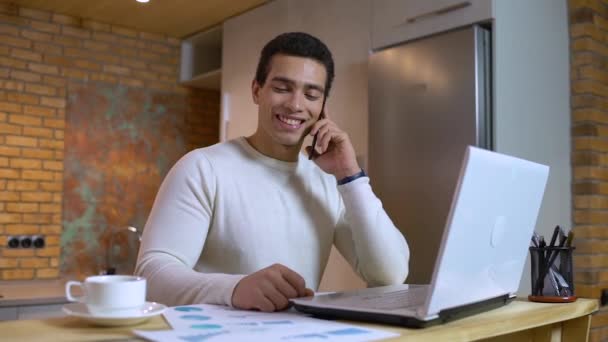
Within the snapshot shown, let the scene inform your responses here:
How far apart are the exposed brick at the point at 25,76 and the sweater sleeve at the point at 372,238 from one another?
314cm

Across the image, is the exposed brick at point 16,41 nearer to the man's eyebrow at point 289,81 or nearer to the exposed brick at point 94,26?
the exposed brick at point 94,26

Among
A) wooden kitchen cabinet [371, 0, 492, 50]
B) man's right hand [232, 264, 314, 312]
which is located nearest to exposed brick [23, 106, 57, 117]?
wooden kitchen cabinet [371, 0, 492, 50]

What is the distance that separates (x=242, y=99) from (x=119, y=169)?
108cm

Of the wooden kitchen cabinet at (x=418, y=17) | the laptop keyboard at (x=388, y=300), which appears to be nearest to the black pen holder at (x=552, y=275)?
the laptop keyboard at (x=388, y=300)

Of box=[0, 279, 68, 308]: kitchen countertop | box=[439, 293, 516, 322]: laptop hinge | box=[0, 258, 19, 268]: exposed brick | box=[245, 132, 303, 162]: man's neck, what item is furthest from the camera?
box=[0, 258, 19, 268]: exposed brick

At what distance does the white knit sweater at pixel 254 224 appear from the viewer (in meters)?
1.38

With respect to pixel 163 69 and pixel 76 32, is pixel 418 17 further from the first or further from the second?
pixel 76 32

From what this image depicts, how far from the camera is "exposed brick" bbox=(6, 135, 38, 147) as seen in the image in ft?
12.9

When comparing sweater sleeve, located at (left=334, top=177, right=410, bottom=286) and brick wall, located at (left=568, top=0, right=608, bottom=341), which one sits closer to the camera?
sweater sleeve, located at (left=334, top=177, right=410, bottom=286)

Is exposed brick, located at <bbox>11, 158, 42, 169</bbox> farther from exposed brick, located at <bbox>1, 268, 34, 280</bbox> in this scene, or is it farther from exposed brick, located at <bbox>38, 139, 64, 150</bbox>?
exposed brick, located at <bbox>1, 268, 34, 280</bbox>

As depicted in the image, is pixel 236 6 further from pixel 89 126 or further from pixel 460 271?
pixel 460 271

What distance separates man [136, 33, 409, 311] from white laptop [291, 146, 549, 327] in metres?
0.37

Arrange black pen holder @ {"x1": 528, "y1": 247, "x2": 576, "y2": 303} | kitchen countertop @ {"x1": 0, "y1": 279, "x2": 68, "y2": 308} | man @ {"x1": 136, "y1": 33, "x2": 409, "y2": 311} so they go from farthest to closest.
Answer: kitchen countertop @ {"x1": 0, "y1": 279, "x2": 68, "y2": 308} < man @ {"x1": 136, "y1": 33, "x2": 409, "y2": 311} < black pen holder @ {"x1": 528, "y1": 247, "x2": 576, "y2": 303}

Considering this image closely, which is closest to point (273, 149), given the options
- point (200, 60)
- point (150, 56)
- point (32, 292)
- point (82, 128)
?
point (32, 292)
